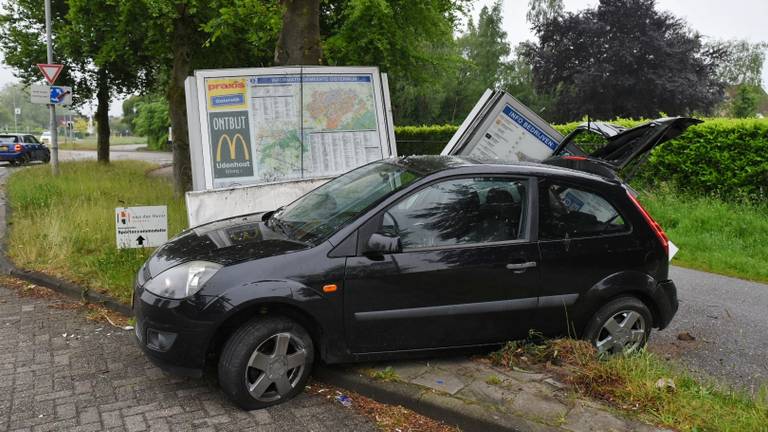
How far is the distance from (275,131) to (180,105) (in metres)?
7.00

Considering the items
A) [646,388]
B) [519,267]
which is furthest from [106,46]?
[646,388]

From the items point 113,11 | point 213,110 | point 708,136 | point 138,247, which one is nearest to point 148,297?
point 138,247

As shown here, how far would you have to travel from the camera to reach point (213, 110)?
701 cm

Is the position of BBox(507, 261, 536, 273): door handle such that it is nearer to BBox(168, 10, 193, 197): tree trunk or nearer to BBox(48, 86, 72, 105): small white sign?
BBox(168, 10, 193, 197): tree trunk

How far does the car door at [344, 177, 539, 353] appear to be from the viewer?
392 cm

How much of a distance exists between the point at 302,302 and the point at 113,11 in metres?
13.1

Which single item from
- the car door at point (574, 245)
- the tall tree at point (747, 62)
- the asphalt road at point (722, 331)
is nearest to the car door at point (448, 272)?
the car door at point (574, 245)

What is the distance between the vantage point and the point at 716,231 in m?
9.38

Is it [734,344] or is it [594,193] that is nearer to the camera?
[594,193]

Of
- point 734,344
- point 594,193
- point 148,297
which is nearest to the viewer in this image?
point 148,297

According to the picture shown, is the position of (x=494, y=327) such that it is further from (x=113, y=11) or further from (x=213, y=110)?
(x=113, y=11)

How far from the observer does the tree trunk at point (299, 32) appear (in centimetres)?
845

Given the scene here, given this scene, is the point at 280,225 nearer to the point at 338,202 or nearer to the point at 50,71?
the point at 338,202

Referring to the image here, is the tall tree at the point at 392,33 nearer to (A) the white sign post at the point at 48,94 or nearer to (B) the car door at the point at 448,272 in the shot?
(B) the car door at the point at 448,272
